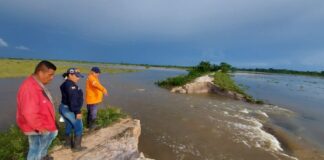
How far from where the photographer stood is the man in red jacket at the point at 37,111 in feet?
12.2

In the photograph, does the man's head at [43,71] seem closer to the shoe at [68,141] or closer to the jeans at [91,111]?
the shoe at [68,141]

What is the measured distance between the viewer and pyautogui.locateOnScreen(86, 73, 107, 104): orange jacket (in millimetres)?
6880

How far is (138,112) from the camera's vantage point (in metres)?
13.1

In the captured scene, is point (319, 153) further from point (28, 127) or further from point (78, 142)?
point (28, 127)

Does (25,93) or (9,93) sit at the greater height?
(25,93)

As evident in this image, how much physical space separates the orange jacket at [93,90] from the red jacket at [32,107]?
288cm

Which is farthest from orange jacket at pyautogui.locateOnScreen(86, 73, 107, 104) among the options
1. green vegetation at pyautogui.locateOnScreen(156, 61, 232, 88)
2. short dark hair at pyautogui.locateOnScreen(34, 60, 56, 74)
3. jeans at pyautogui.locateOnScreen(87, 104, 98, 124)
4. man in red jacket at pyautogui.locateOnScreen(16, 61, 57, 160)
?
green vegetation at pyautogui.locateOnScreen(156, 61, 232, 88)

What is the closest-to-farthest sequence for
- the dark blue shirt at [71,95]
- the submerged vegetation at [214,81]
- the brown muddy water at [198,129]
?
the dark blue shirt at [71,95] → the brown muddy water at [198,129] → the submerged vegetation at [214,81]

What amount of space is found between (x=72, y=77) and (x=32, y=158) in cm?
200

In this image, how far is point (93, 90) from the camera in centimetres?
704

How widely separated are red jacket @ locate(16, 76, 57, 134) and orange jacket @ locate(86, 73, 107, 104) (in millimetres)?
2879

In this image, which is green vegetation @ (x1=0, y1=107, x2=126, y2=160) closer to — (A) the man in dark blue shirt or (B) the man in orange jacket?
(B) the man in orange jacket

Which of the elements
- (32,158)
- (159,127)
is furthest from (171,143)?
(32,158)

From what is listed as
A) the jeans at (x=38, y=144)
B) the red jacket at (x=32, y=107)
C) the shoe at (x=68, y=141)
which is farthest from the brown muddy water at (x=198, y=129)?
the red jacket at (x=32, y=107)
